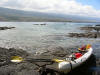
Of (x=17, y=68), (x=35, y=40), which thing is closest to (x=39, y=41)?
(x=35, y=40)

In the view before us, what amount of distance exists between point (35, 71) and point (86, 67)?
5234 mm

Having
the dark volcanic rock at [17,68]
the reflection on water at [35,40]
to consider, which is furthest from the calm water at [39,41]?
the dark volcanic rock at [17,68]

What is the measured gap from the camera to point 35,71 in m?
10.1

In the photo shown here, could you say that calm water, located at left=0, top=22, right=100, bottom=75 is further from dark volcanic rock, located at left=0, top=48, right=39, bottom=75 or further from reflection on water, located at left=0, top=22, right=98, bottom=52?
dark volcanic rock, located at left=0, top=48, right=39, bottom=75

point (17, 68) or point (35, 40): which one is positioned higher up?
point (35, 40)

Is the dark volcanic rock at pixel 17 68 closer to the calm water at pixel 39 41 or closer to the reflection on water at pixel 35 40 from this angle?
the calm water at pixel 39 41

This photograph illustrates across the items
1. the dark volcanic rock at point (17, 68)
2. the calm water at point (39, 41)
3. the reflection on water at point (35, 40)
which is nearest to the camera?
the dark volcanic rock at point (17, 68)

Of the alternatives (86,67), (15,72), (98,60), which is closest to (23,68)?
(15,72)

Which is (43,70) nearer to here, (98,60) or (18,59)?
(18,59)

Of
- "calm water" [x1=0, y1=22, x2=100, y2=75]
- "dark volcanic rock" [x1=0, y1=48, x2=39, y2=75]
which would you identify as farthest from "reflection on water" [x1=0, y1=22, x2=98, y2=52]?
"dark volcanic rock" [x1=0, y1=48, x2=39, y2=75]

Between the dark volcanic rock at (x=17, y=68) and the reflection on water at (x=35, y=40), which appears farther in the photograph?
the reflection on water at (x=35, y=40)

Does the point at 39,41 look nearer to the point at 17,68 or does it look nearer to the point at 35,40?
the point at 35,40

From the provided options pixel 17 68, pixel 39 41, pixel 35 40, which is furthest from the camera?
pixel 35 40

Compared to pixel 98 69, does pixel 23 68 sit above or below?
above
